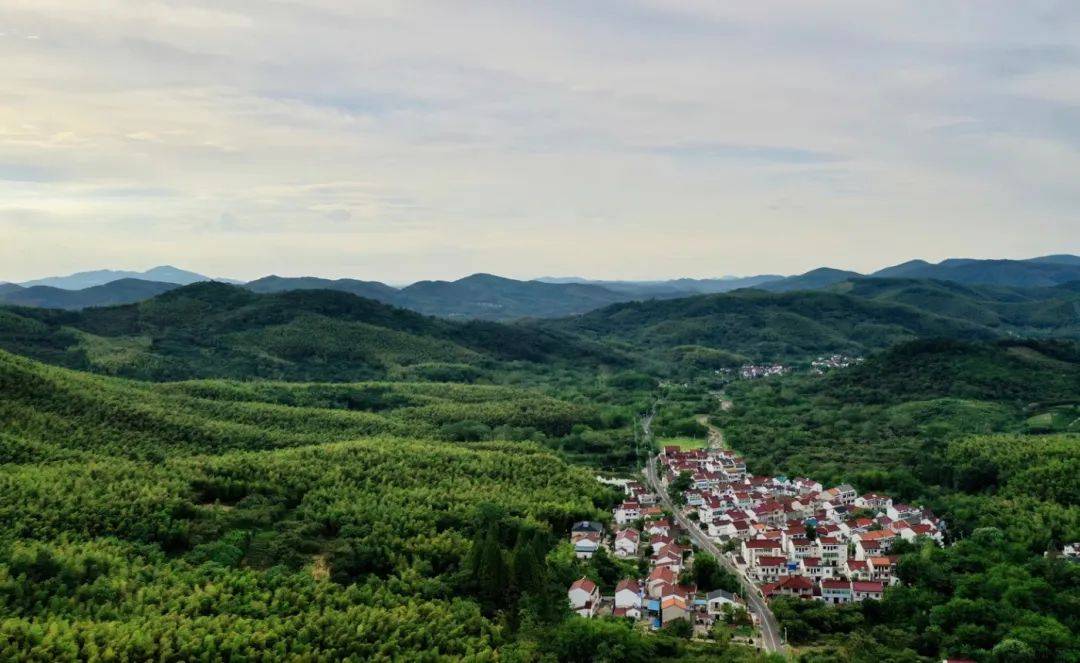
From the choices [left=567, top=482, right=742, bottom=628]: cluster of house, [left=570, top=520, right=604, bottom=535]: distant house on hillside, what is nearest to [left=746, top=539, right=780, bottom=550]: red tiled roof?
[left=567, top=482, right=742, bottom=628]: cluster of house

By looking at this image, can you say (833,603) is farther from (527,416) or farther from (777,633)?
(527,416)

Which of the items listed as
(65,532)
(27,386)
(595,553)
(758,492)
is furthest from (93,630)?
(758,492)

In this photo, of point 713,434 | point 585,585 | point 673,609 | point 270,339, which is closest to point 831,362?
point 713,434

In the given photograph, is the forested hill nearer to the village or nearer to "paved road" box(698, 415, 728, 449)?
"paved road" box(698, 415, 728, 449)

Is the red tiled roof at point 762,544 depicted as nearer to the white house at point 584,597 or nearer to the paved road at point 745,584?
the paved road at point 745,584

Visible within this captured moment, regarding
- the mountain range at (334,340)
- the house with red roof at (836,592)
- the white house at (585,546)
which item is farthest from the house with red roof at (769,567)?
the mountain range at (334,340)

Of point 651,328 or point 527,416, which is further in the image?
point 651,328
